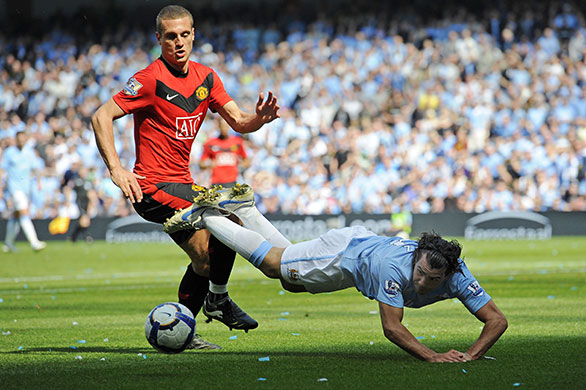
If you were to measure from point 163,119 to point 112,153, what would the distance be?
575 millimetres

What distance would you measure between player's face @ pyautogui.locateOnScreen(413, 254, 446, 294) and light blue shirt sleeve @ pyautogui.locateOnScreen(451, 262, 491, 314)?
21 cm

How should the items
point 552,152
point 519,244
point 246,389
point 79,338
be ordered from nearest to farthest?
point 246,389, point 79,338, point 519,244, point 552,152

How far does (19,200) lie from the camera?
68.7 ft

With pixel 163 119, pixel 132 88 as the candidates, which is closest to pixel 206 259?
pixel 163 119

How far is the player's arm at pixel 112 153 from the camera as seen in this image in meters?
6.63

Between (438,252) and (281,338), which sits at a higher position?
(438,252)

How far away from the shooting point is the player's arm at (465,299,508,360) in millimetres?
6066

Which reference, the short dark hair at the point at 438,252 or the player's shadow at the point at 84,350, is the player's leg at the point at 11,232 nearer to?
the player's shadow at the point at 84,350

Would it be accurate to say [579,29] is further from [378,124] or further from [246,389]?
[246,389]

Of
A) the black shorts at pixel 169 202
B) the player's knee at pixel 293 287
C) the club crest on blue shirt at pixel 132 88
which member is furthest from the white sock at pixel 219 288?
the club crest on blue shirt at pixel 132 88

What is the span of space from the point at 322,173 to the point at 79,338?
1739 cm

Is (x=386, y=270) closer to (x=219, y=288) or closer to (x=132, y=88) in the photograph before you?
(x=219, y=288)

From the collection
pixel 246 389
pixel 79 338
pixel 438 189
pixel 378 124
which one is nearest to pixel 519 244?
pixel 438 189

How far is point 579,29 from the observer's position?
A: 27.0 meters
